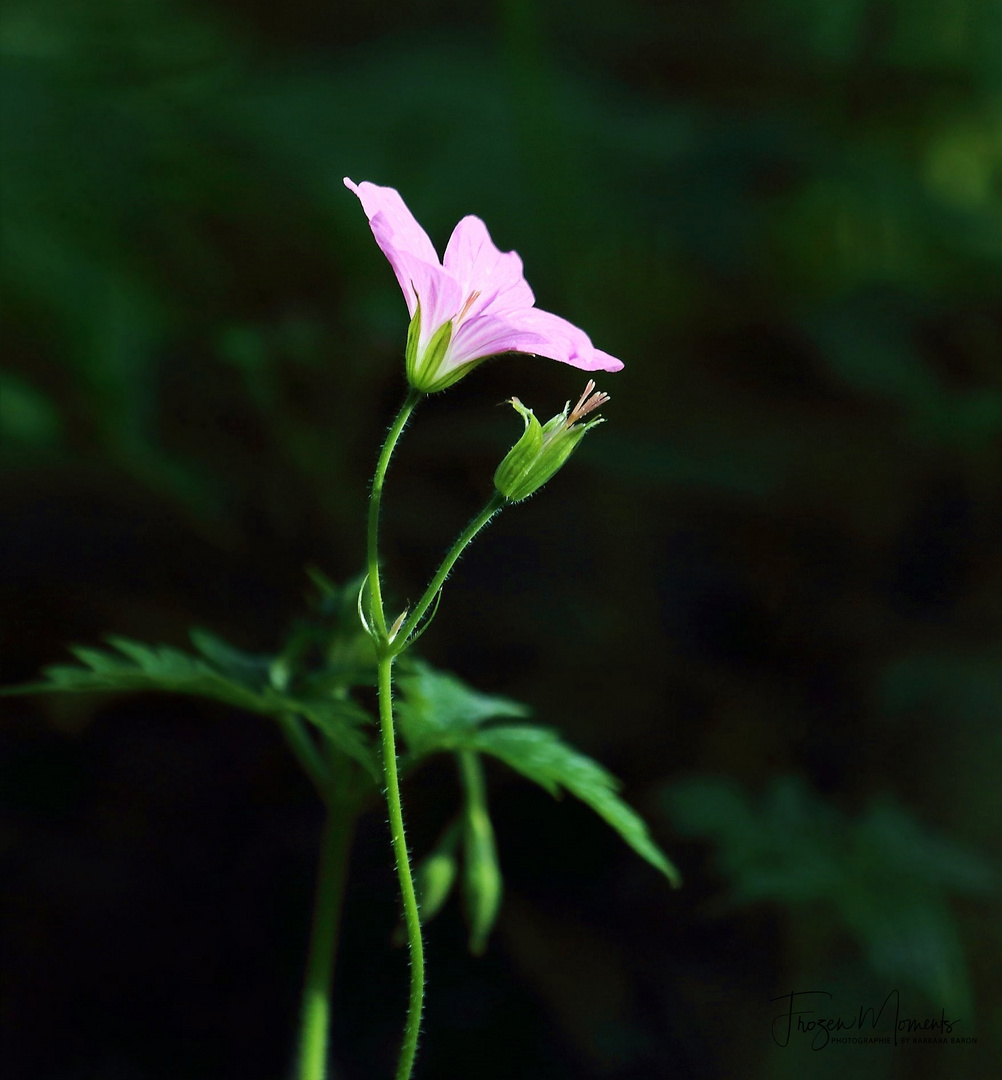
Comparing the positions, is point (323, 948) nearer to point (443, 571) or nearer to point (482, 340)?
point (443, 571)

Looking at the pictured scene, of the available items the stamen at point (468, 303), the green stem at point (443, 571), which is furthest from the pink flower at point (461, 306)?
the green stem at point (443, 571)

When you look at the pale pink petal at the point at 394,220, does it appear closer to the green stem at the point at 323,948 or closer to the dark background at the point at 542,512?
the green stem at the point at 323,948

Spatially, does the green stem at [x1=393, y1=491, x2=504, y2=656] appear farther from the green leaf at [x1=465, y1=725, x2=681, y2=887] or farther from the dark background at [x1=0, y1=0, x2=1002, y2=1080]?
the dark background at [x1=0, y1=0, x2=1002, y2=1080]

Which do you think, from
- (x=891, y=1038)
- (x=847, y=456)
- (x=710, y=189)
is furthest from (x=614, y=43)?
(x=891, y=1038)

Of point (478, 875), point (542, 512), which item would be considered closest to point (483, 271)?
point (478, 875)

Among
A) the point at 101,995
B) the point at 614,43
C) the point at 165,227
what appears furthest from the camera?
the point at 614,43

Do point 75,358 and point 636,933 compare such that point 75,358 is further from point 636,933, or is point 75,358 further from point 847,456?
point 847,456

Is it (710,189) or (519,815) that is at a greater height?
(710,189)
